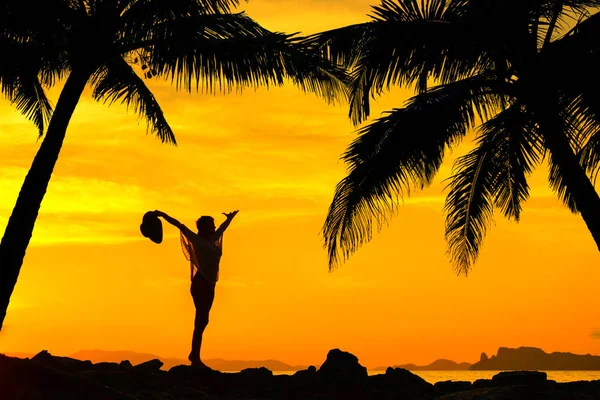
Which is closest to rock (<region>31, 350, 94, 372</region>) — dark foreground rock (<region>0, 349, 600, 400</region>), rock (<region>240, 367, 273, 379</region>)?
dark foreground rock (<region>0, 349, 600, 400</region>)

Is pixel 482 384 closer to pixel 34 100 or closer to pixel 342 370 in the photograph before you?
pixel 342 370

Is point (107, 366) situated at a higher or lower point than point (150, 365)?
lower

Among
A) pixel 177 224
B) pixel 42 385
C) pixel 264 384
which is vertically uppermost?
pixel 177 224

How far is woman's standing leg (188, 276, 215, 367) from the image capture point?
43.3ft

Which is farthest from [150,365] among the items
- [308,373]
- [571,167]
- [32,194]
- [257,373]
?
[571,167]

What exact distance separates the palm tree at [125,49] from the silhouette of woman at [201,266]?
2105mm

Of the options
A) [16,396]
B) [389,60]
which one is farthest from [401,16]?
[16,396]

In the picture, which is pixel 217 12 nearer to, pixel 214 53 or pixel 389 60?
pixel 214 53

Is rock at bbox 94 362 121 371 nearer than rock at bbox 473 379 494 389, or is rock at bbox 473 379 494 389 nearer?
rock at bbox 473 379 494 389

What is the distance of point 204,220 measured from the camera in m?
13.5

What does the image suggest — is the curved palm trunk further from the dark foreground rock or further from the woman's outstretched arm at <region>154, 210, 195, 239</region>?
the woman's outstretched arm at <region>154, 210, 195, 239</region>

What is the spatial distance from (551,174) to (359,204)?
16.5 ft

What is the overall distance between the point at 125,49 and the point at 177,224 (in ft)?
9.84

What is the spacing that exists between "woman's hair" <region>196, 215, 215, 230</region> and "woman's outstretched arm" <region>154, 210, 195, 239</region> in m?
0.29
